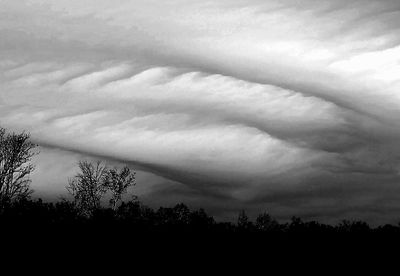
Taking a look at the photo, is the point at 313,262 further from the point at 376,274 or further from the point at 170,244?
the point at 170,244

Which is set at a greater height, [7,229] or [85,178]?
[85,178]

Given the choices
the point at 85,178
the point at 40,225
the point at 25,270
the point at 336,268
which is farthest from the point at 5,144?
the point at 336,268

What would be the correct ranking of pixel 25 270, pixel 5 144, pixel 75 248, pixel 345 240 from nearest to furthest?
pixel 25 270 < pixel 75 248 < pixel 345 240 < pixel 5 144

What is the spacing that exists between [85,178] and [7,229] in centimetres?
4544

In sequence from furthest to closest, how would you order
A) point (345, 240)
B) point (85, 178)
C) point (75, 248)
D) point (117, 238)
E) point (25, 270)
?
point (85, 178)
point (345, 240)
point (117, 238)
point (75, 248)
point (25, 270)

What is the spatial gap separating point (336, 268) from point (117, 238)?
11094 mm

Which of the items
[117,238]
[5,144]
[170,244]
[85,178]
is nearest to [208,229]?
[170,244]

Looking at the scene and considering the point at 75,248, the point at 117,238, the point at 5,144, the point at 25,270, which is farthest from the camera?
the point at 5,144

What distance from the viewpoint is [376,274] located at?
978 inches

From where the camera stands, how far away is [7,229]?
25.0 metres

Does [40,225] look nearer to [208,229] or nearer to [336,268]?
[208,229]

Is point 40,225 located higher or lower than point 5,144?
lower

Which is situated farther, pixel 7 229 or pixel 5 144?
pixel 5 144

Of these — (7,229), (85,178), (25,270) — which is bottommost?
(25,270)
